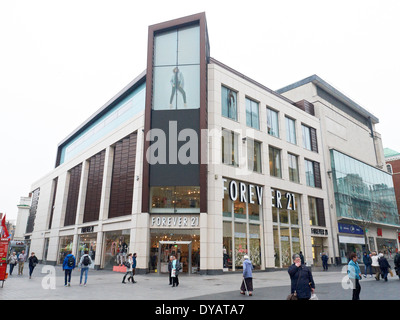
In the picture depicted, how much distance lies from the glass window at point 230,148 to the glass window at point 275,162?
5715mm

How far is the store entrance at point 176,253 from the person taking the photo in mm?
23938

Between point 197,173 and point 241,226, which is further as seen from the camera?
point 241,226

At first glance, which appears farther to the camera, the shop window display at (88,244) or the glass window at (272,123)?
the glass window at (272,123)

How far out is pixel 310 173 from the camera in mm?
37625

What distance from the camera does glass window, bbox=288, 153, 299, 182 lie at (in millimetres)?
34781

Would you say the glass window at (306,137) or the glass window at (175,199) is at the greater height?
the glass window at (306,137)

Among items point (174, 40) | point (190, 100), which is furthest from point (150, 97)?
point (174, 40)

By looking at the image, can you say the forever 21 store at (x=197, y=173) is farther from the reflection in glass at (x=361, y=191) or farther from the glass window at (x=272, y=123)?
the reflection in glass at (x=361, y=191)

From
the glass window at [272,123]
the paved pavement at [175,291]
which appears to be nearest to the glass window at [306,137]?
the glass window at [272,123]

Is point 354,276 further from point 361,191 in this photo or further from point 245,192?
point 361,191

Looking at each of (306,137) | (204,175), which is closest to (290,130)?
(306,137)

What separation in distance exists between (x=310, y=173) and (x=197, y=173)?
1904 cm

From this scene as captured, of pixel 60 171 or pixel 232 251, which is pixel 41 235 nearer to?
pixel 60 171

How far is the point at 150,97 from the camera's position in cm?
2714
